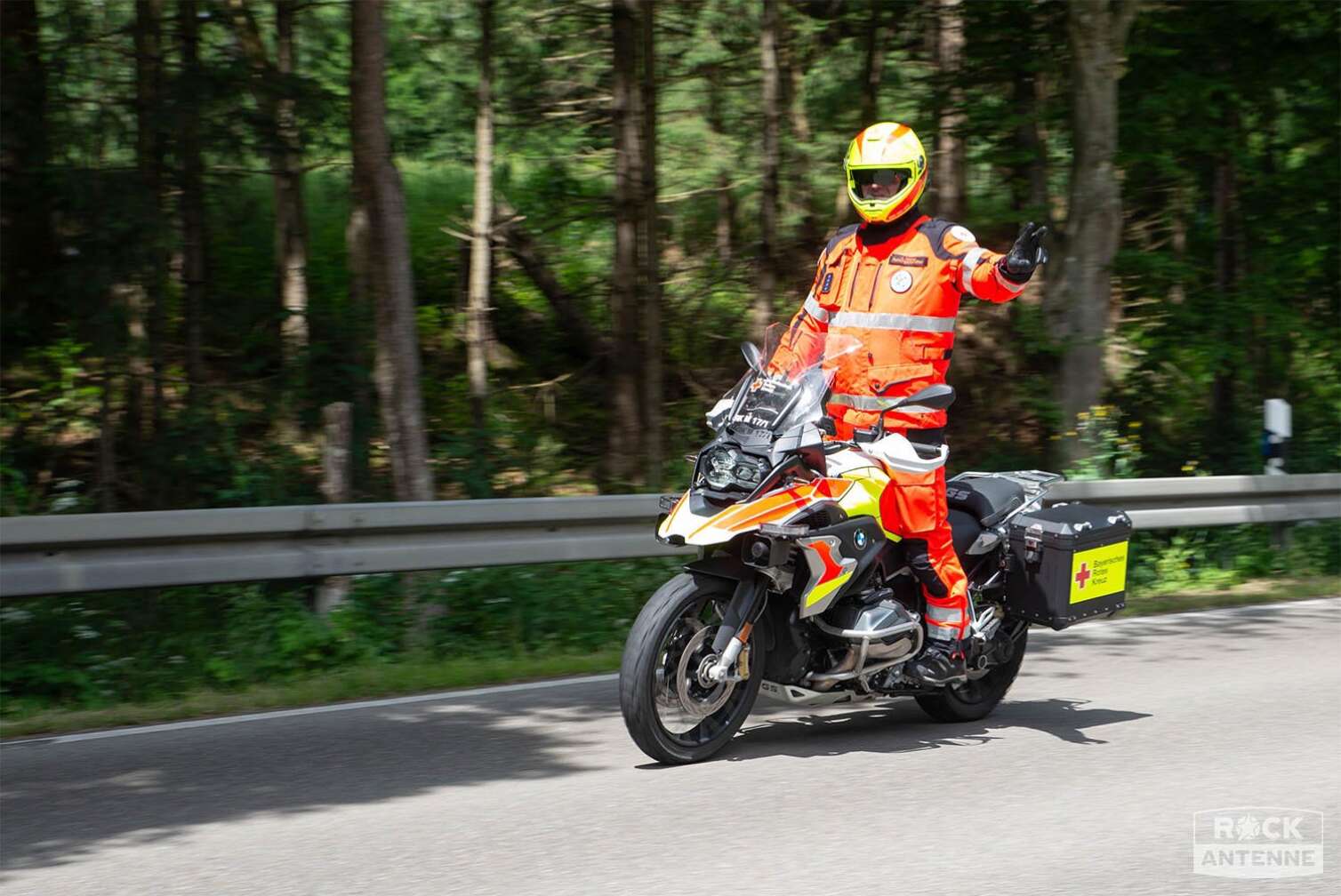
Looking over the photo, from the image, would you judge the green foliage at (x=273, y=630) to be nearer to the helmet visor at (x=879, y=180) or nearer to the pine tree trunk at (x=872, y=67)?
the helmet visor at (x=879, y=180)

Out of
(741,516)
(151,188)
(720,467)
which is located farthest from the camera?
(151,188)

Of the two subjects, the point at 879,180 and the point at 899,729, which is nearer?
the point at 879,180

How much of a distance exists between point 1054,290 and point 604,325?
5.29 m

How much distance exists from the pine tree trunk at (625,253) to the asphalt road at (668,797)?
672 cm

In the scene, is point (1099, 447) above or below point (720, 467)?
below

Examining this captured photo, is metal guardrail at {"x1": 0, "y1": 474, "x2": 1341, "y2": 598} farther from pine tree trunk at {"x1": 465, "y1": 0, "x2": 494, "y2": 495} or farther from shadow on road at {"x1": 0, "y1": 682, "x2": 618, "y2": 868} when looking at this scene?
pine tree trunk at {"x1": 465, "y1": 0, "x2": 494, "y2": 495}

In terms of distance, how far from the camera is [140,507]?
10969 millimetres

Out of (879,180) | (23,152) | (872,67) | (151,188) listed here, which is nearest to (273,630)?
(879,180)

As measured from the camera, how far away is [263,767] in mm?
5781

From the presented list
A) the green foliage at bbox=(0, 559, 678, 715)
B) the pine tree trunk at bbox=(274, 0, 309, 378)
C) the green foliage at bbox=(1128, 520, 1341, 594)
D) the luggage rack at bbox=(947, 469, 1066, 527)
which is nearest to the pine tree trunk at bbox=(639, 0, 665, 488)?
the pine tree trunk at bbox=(274, 0, 309, 378)

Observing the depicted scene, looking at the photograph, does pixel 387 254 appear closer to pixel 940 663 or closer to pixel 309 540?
pixel 309 540

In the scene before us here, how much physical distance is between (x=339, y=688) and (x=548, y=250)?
366 inches

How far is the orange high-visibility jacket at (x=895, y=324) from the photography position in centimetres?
605

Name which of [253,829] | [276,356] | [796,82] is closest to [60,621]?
[253,829]
